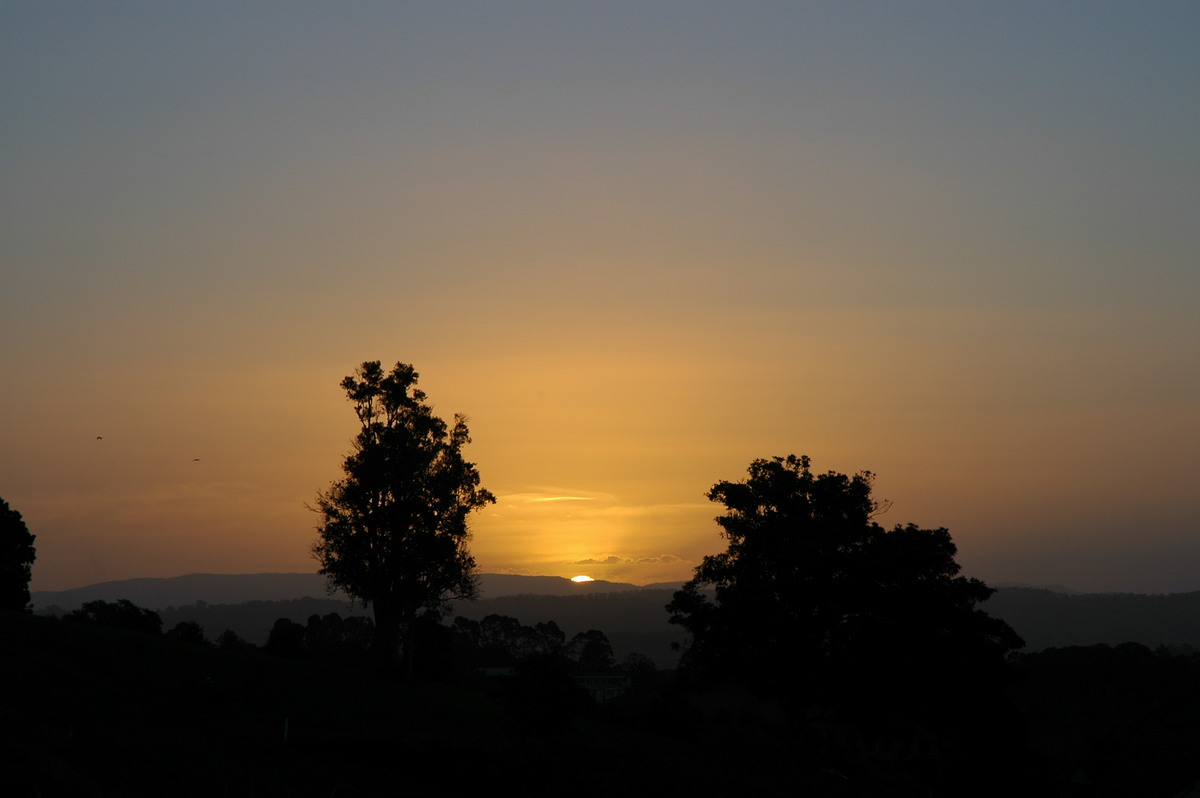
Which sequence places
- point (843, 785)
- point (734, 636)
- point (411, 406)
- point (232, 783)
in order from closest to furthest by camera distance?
1. point (232, 783)
2. point (843, 785)
3. point (734, 636)
4. point (411, 406)

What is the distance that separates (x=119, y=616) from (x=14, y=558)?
31.8 feet

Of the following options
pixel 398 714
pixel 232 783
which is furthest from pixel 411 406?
pixel 232 783

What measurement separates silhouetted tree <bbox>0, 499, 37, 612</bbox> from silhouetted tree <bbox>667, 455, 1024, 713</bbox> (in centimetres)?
5230

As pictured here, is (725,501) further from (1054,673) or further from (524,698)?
(1054,673)

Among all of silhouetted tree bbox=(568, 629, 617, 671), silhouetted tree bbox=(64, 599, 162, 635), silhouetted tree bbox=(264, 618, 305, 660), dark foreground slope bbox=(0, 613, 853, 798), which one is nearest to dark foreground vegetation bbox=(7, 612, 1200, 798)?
dark foreground slope bbox=(0, 613, 853, 798)

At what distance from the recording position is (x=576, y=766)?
42844 millimetres

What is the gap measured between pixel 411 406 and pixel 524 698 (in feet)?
93.6

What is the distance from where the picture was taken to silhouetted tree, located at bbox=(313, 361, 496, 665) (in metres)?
63.7

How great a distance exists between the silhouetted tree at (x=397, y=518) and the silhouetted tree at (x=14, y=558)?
31.5 m

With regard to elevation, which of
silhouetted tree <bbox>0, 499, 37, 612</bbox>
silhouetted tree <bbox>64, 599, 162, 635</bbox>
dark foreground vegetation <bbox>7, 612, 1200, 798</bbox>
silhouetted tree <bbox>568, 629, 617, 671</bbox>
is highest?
silhouetted tree <bbox>0, 499, 37, 612</bbox>

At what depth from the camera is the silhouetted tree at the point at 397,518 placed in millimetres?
63656

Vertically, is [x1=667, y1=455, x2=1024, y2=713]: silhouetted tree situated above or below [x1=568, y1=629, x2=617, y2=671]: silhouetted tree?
above

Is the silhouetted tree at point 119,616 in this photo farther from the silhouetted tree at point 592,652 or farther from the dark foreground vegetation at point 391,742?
the silhouetted tree at point 592,652

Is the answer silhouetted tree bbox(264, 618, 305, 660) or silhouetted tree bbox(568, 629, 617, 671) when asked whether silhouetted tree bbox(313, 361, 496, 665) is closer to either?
silhouetted tree bbox(264, 618, 305, 660)
